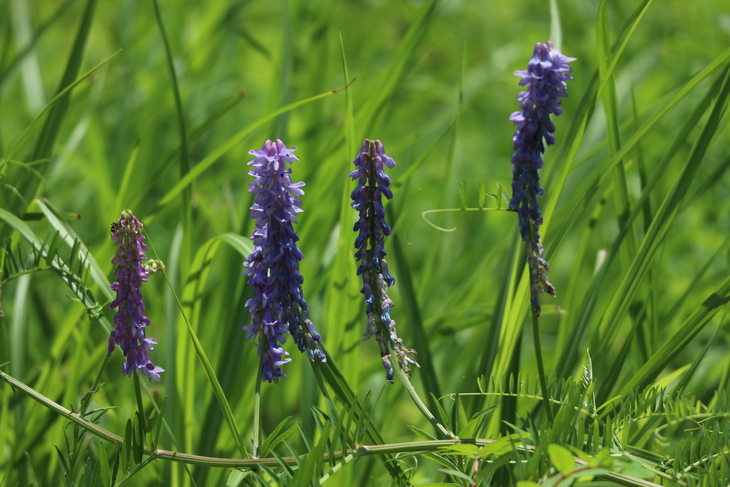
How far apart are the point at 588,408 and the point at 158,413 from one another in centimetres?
65

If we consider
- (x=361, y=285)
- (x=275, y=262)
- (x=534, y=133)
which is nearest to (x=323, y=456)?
(x=275, y=262)

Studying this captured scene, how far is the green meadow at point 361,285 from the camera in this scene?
114 cm

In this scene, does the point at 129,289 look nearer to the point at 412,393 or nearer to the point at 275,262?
the point at 275,262

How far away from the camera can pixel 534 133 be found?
3.52 feet

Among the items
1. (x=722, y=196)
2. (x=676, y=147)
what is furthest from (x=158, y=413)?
(x=722, y=196)

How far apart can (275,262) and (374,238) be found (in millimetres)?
145

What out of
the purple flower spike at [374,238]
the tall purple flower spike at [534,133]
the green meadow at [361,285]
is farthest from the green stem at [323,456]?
the tall purple flower spike at [534,133]

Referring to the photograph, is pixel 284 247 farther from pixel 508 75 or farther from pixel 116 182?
pixel 508 75

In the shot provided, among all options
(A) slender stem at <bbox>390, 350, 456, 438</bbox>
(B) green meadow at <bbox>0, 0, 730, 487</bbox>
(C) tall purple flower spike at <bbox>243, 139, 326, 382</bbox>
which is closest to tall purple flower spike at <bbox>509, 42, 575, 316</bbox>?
(B) green meadow at <bbox>0, 0, 730, 487</bbox>

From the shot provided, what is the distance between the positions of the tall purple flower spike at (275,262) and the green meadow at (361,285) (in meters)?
0.07

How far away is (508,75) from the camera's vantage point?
403 centimetres

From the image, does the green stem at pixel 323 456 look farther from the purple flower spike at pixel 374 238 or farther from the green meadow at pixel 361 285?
the purple flower spike at pixel 374 238

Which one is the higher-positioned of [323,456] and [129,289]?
[129,289]

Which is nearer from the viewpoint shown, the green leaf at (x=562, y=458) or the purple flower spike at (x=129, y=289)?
the green leaf at (x=562, y=458)
